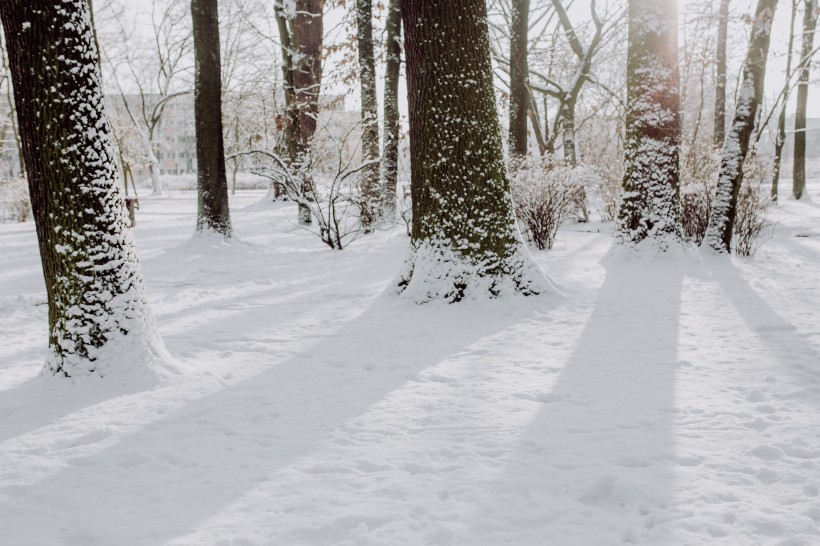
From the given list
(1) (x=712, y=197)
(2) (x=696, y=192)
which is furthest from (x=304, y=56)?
(1) (x=712, y=197)

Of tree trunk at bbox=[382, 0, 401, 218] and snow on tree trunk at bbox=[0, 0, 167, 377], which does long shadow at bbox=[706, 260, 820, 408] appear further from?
tree trunk at bbox=[382, 0, 401, 218]

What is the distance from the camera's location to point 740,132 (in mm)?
7703

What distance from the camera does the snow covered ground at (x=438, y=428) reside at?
2.14 m

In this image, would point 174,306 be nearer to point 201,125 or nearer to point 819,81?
point 201,125

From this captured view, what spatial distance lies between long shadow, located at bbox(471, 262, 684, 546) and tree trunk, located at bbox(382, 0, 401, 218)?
28.7 feet

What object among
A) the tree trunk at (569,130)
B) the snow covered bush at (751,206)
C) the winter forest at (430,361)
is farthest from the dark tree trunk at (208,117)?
the tree trunk at (569,130)

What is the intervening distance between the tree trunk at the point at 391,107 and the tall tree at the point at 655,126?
5.94 metres

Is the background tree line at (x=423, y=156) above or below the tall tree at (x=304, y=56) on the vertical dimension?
below

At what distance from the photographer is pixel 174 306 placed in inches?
233

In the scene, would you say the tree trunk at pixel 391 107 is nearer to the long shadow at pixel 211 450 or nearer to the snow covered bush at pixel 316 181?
the snow covered bush at pixel 316 181

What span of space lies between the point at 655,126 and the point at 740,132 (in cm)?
142

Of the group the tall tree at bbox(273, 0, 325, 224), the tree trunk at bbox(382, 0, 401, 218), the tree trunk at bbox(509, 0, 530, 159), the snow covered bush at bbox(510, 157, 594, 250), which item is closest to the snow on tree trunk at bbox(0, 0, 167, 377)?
the snow covered bush at bbox(510, 157, 594, 250)

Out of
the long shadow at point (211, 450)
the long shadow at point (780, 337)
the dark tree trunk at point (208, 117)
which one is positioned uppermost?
the dark tree trunk at point (208, 117)

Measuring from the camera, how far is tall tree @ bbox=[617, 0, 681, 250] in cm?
725
